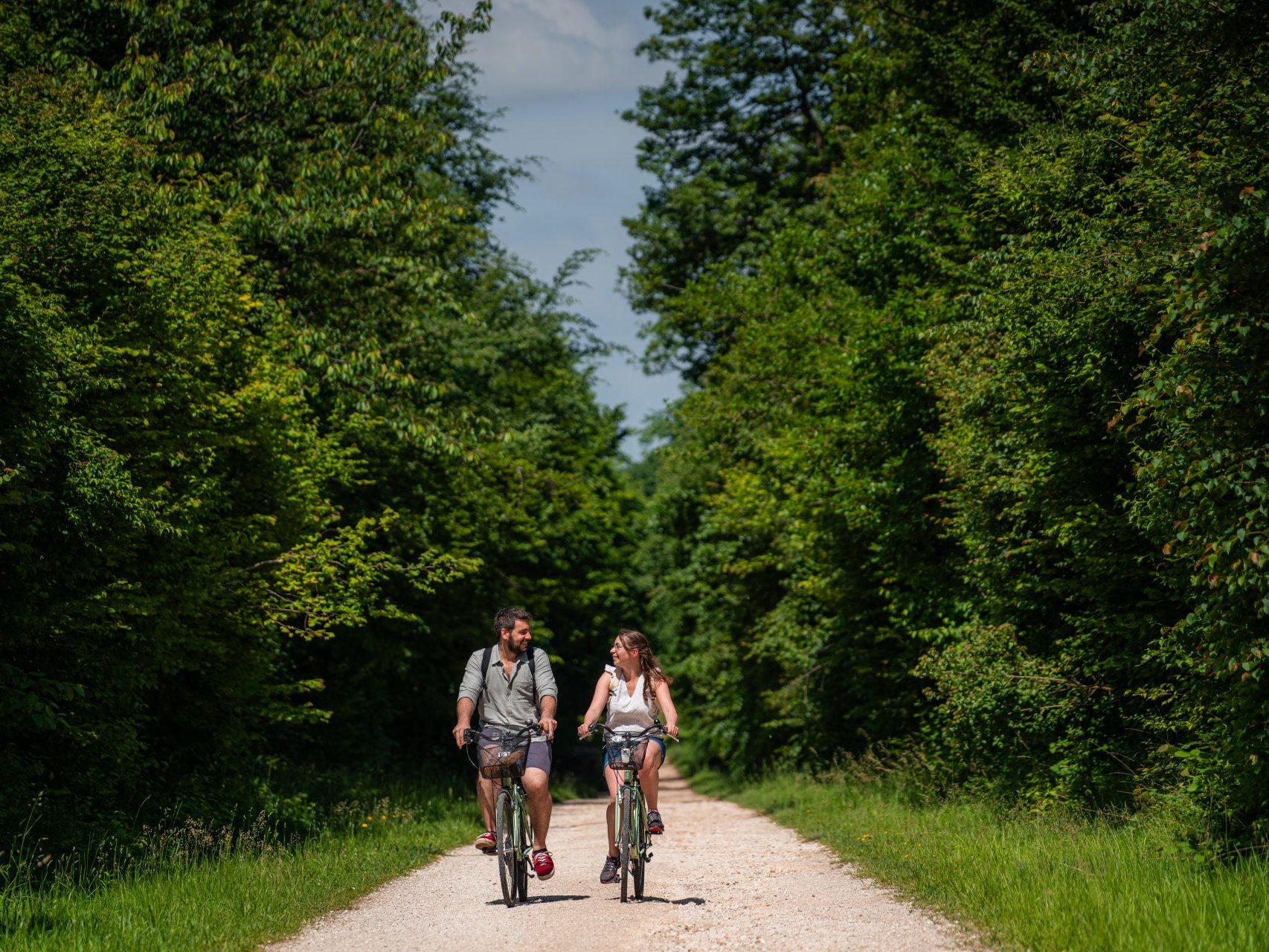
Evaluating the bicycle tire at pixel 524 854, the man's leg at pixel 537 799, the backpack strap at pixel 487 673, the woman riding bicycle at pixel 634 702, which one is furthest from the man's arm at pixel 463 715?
the woman riding bicycle at pixel 634 702

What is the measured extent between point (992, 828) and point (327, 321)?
13.1 metres

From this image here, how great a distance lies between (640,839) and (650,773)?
1.71ft

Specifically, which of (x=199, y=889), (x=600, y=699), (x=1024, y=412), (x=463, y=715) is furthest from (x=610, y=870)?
(x=1024, y=412)

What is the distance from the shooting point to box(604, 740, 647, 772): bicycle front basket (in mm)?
8266

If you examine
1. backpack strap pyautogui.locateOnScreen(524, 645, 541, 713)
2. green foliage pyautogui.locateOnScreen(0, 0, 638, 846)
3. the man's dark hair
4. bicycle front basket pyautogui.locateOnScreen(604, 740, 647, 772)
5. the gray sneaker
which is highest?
green foliage pyautogui.locateOnScreen(0, 0, 638, 846)

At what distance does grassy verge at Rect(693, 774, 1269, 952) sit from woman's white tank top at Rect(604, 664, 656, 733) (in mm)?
2130

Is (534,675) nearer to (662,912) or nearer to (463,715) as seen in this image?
(463,715)

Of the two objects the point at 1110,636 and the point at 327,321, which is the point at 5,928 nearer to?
the point at 1110,636

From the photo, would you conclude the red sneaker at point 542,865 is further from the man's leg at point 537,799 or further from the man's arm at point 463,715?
the man's arm at point 463,715

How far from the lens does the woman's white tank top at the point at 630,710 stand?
8477 mm

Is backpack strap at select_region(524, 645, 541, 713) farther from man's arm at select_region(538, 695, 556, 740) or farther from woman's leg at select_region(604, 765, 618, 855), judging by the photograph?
woman's leg at select_region(604, 765, 618, 855)

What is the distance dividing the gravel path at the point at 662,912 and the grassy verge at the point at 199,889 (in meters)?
0.28

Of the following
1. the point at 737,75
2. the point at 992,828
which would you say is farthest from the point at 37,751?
the point at 737,75

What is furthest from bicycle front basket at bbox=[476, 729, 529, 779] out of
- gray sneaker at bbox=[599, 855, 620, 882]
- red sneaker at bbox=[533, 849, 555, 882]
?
gray sneaker at bbox=[599, 855, 620, 882]
